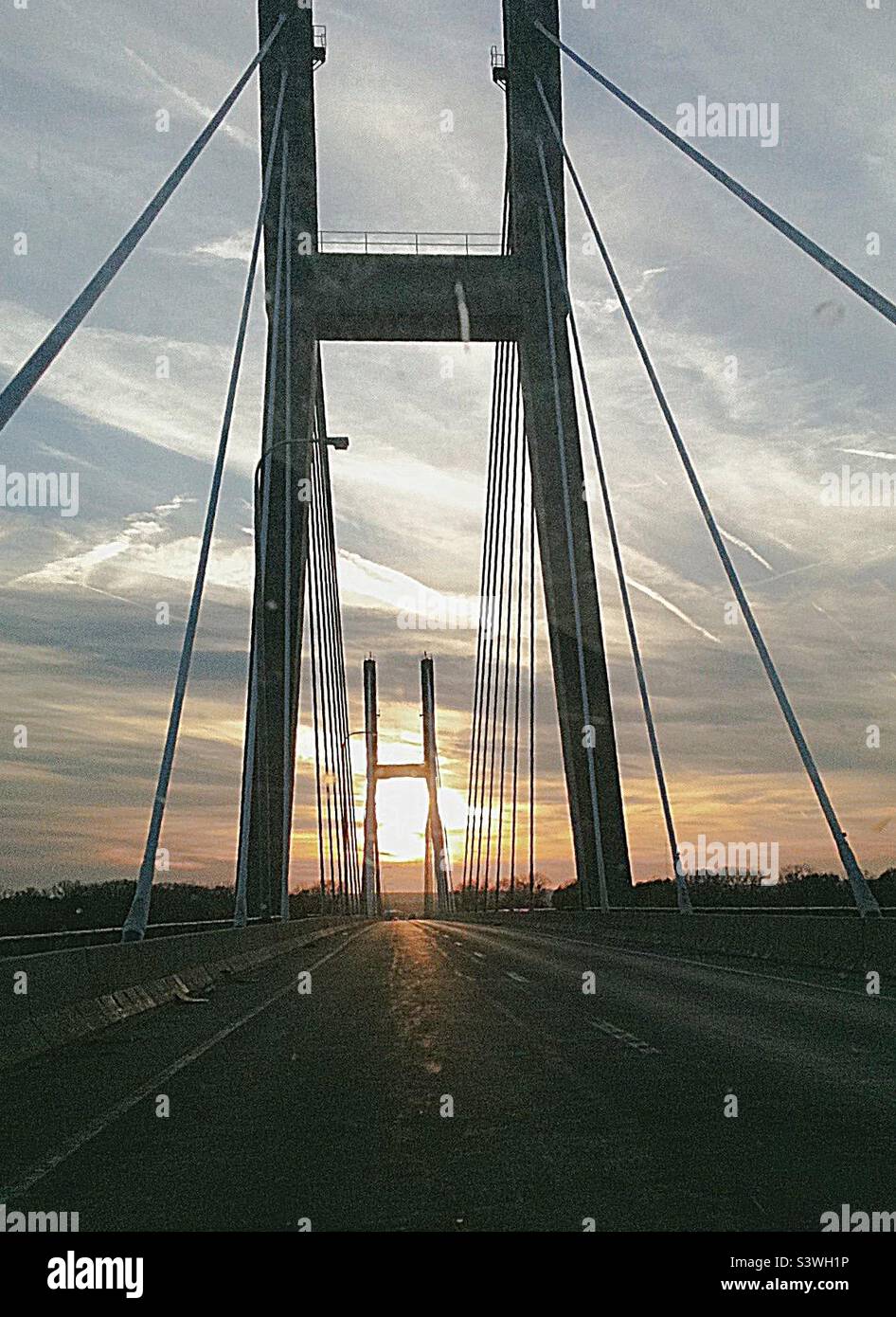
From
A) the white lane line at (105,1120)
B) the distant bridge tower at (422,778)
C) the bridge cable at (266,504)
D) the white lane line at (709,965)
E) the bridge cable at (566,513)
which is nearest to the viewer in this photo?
the white lane line at (105,1120)

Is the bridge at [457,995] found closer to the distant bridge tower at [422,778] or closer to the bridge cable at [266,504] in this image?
the bridge cable at [266,504]

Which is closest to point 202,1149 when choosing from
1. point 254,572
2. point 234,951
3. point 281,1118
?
point 281,1118

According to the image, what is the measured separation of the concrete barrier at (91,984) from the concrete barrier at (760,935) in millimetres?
7805

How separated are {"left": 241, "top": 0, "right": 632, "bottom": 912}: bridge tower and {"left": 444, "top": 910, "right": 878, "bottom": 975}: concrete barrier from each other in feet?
8.89

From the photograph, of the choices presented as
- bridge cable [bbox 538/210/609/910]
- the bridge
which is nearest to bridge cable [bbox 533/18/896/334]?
the bridge

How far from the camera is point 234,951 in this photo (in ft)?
76.8

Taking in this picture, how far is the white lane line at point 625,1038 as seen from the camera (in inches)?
441

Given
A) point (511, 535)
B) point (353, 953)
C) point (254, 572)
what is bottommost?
point (353, 953)

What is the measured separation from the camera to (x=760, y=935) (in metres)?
24.5

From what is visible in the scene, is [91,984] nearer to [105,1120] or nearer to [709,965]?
[105,1120]

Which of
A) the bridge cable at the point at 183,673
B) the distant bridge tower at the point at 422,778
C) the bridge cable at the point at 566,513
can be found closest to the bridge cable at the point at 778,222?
the bridge cable at the point at 183,673

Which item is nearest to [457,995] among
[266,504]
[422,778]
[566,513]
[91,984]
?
[91,984]
